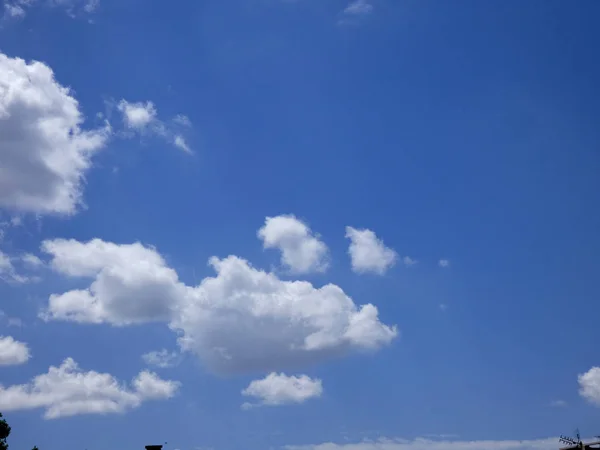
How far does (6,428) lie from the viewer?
87.8 m

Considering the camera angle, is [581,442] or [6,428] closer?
[6,428]

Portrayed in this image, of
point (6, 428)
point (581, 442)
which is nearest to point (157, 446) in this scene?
point (6, 428)

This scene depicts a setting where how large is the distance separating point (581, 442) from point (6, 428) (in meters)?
83.7

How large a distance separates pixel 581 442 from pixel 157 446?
62763mm

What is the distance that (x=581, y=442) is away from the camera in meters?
96.4

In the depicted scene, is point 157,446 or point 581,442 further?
point 581,442

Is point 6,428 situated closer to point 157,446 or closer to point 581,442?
point 157,446

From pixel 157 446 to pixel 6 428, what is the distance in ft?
73.5

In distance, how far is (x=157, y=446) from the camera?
83125 mm
